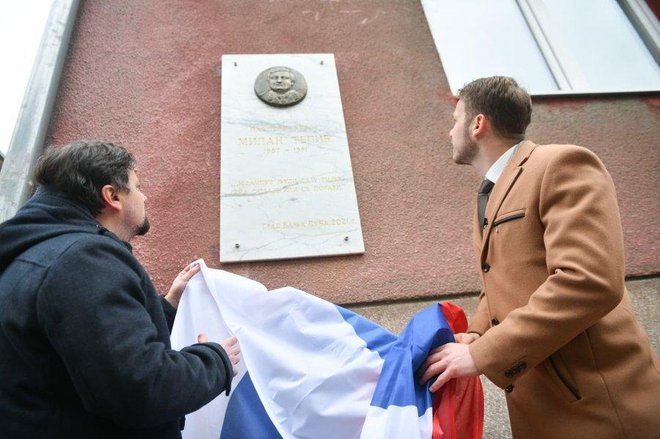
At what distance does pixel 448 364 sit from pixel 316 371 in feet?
1.62

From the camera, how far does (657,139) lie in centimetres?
378

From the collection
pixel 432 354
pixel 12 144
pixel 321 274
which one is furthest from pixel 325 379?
pixel 12 144

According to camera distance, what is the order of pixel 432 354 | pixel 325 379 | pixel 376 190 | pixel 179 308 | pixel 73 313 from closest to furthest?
1. pixel 73 313
2. pixel 432 354
3. pixel 325 379
4. pixel 179 308
5. pixel 376 190

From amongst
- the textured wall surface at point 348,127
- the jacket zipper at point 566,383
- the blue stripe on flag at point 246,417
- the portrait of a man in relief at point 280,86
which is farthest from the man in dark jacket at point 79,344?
the portrait of a man in relief at point 280,86

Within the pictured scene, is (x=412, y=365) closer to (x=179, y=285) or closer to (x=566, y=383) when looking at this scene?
(x=566, y=383)

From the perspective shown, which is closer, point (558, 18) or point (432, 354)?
point (432, 354)

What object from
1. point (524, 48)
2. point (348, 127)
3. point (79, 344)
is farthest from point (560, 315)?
point (524, 48)

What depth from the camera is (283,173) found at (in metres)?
3.09

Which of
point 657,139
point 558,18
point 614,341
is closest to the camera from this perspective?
point 614,341

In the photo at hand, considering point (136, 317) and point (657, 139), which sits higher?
point (136, 317)

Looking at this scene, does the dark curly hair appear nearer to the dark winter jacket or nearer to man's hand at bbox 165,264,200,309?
the dark winter jacket

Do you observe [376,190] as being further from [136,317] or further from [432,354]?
[136,317]

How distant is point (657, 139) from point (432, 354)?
353cm

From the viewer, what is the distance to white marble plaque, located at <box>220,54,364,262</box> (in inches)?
114
